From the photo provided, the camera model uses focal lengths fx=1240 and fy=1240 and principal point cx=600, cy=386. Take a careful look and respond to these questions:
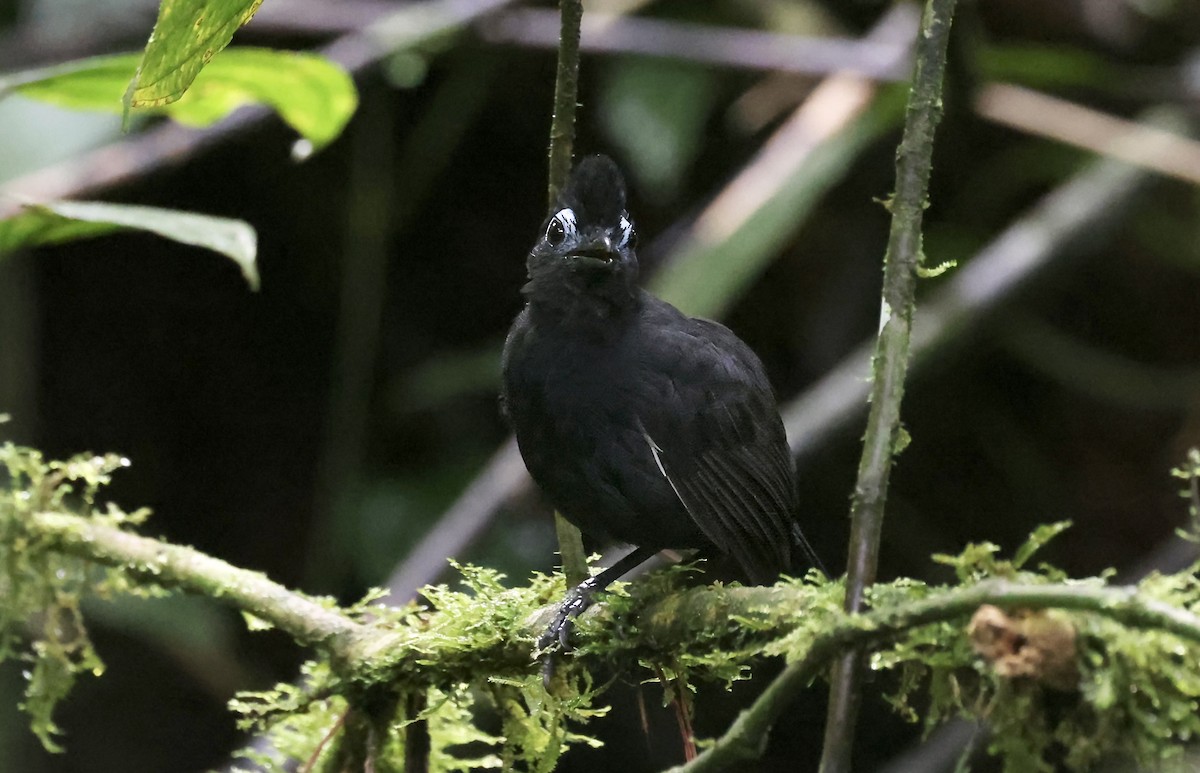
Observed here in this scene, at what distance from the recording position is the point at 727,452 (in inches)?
96.8

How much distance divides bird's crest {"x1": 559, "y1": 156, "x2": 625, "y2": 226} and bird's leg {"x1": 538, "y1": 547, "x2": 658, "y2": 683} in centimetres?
67

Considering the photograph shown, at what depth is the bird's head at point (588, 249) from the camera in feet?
7.72

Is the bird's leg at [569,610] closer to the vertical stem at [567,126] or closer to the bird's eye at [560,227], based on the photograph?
the vertical stem at [567,126]

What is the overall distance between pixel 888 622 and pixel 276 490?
4416 mm

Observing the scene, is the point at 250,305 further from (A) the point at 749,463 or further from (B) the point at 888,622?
(B) the point at 888,622

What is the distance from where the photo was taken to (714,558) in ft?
8.41

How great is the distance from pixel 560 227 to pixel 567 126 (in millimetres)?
211

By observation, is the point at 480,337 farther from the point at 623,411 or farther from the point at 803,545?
the point at 623,411

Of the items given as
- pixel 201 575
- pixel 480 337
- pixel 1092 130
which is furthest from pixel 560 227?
pixel 480 337

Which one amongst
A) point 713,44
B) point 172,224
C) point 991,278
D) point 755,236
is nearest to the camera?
point 172,224

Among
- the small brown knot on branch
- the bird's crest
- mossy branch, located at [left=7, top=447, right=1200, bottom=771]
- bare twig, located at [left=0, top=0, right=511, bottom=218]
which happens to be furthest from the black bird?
bare twig, located at [left=0, top=0, right=511, bottom=218]

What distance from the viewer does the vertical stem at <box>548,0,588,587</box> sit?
6.93 ft

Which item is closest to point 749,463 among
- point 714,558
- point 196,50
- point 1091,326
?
point 714,558

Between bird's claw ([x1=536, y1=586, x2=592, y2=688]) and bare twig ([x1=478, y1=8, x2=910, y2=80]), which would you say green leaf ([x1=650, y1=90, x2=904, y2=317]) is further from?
bird's claw ([x1=536, y1=586, x2=592, y2=688])
